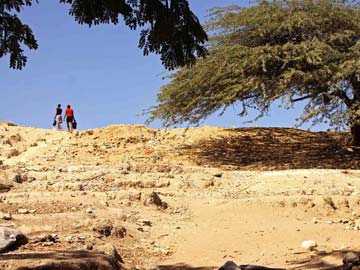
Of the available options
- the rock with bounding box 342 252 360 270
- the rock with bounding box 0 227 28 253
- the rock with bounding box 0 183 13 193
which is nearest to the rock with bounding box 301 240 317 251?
the rock with bounding box 342 252 360 270

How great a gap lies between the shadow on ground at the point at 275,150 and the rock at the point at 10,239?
26.7 ft

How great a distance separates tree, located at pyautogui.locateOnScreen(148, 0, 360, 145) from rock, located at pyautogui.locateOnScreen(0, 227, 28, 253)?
26.7 ft

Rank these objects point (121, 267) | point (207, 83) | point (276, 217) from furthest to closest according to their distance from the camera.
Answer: point (207, 83) < point (276, 217) < point (121, 267)

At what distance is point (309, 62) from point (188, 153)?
429 centimetres

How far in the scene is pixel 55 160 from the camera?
15.1m

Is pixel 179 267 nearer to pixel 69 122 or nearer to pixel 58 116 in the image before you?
pixel 69 122

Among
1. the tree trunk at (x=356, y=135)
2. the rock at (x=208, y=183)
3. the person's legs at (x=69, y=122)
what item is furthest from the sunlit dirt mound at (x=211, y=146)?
the rock at (x=208, y=183)

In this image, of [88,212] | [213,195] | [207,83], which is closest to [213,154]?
[207,83]

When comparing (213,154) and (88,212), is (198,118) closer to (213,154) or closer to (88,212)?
(213,154)

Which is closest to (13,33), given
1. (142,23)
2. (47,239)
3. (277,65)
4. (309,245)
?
(142,23)

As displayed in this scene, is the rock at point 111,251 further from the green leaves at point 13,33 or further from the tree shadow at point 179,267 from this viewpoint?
the green leaves at point 13,33

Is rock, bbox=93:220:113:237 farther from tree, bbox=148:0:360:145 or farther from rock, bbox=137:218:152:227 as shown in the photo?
tree, bbox=148:0:360:145

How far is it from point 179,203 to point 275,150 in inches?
263

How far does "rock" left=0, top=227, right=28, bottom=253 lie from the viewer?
6449mm
